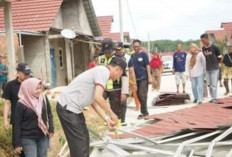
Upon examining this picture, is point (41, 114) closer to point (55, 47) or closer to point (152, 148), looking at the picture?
point (152, 148)

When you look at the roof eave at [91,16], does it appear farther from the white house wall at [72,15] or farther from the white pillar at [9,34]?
the white pillar at [9,34]

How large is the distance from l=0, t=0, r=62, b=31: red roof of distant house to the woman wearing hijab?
38.6ft

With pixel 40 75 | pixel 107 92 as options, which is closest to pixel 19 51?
pixel 40 75

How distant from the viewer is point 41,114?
16.0ft

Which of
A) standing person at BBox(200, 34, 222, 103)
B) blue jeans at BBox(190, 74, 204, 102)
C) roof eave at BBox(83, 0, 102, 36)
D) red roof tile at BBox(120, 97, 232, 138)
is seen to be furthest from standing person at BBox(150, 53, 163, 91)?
red roof tile at BBox(120, 97, 232, 138)

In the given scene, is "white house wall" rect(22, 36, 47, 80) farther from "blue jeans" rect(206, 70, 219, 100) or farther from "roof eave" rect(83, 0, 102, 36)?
"blue jeans" rect(206, 70, 219, 100)

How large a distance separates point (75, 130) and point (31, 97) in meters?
0.70

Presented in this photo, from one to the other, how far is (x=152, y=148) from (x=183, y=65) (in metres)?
8.33

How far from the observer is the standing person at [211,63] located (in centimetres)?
1004

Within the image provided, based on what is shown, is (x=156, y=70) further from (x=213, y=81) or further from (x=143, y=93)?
(x=143, y=93)

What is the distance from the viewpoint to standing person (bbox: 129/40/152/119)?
889cm

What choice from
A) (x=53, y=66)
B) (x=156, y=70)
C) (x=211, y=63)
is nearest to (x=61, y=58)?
(x=53, y=66)

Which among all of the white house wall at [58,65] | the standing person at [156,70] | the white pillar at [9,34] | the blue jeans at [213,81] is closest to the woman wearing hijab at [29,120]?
the white pillar at [9,34]

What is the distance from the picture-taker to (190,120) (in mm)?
6535
